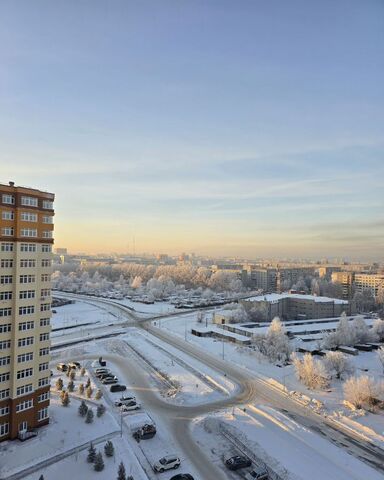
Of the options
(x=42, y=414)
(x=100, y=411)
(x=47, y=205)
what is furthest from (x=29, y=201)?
(x=100, y=411)

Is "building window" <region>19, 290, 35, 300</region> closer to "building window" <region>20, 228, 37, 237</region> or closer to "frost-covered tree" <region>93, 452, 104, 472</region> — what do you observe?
"building window" <region>20, 228, 37, 237</region>

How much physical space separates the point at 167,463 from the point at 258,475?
173 inches

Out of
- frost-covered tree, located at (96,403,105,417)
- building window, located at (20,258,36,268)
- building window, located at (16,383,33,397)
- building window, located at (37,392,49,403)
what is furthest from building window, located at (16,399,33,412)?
building window, located at (20,258,36,268)

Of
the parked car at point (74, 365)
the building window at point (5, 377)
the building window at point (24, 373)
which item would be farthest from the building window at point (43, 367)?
the parked car at point (74, 365)

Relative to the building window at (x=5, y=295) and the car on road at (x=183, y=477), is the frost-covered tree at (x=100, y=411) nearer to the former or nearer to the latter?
the car on road at (x=183, y=477)

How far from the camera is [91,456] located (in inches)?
774

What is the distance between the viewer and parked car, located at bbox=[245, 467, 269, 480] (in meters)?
18.8

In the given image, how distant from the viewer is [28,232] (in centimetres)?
2294

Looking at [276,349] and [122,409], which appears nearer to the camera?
[122,409]

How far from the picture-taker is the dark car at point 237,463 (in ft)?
65.2

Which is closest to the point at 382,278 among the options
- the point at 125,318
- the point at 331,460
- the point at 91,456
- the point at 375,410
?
the point at 125,318

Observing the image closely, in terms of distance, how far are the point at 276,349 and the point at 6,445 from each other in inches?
1132

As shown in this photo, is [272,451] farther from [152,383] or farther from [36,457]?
[152,383]

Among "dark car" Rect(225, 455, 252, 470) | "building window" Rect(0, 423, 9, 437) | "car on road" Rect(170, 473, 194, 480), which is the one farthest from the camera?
"building window" Rect(0, 423, 9, 437)
